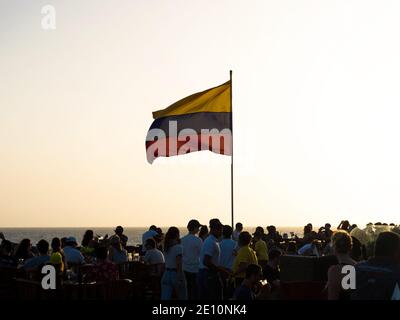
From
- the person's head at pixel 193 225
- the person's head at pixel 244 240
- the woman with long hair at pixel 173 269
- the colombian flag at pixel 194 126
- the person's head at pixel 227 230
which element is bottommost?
the woman with long hair at pixel 173 269

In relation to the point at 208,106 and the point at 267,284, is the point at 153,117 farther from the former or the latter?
the point at 267,284

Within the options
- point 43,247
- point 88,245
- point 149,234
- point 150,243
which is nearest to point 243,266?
point 150,243

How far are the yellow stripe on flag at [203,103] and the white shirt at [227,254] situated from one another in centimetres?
540

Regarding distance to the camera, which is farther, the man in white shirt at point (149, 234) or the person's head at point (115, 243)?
the man in white shirt at point (149, 234)

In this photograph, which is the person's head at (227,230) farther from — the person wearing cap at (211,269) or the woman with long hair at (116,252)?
the woman with long hair at (116,252)

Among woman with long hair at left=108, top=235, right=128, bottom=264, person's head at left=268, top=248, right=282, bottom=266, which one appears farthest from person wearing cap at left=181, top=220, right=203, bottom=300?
woman with long hair at left=108, top=235, right=128, bottom=264

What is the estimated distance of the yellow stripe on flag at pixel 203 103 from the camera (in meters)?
19.5

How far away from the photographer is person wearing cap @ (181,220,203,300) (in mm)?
14250

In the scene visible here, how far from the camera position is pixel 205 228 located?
57.5 ft

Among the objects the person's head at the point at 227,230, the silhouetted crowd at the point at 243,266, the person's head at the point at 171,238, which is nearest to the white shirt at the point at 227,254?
the silhouetted crowd at the point at 243,266

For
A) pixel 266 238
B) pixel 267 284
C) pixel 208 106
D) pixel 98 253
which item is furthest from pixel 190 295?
pixel 266 238

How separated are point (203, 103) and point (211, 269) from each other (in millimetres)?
6945

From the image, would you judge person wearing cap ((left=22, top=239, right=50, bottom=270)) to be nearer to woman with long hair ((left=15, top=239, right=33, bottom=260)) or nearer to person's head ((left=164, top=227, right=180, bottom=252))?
woman with long hair ((left=15, top=239, right=33, bottom=260))

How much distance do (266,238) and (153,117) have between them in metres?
5.68
